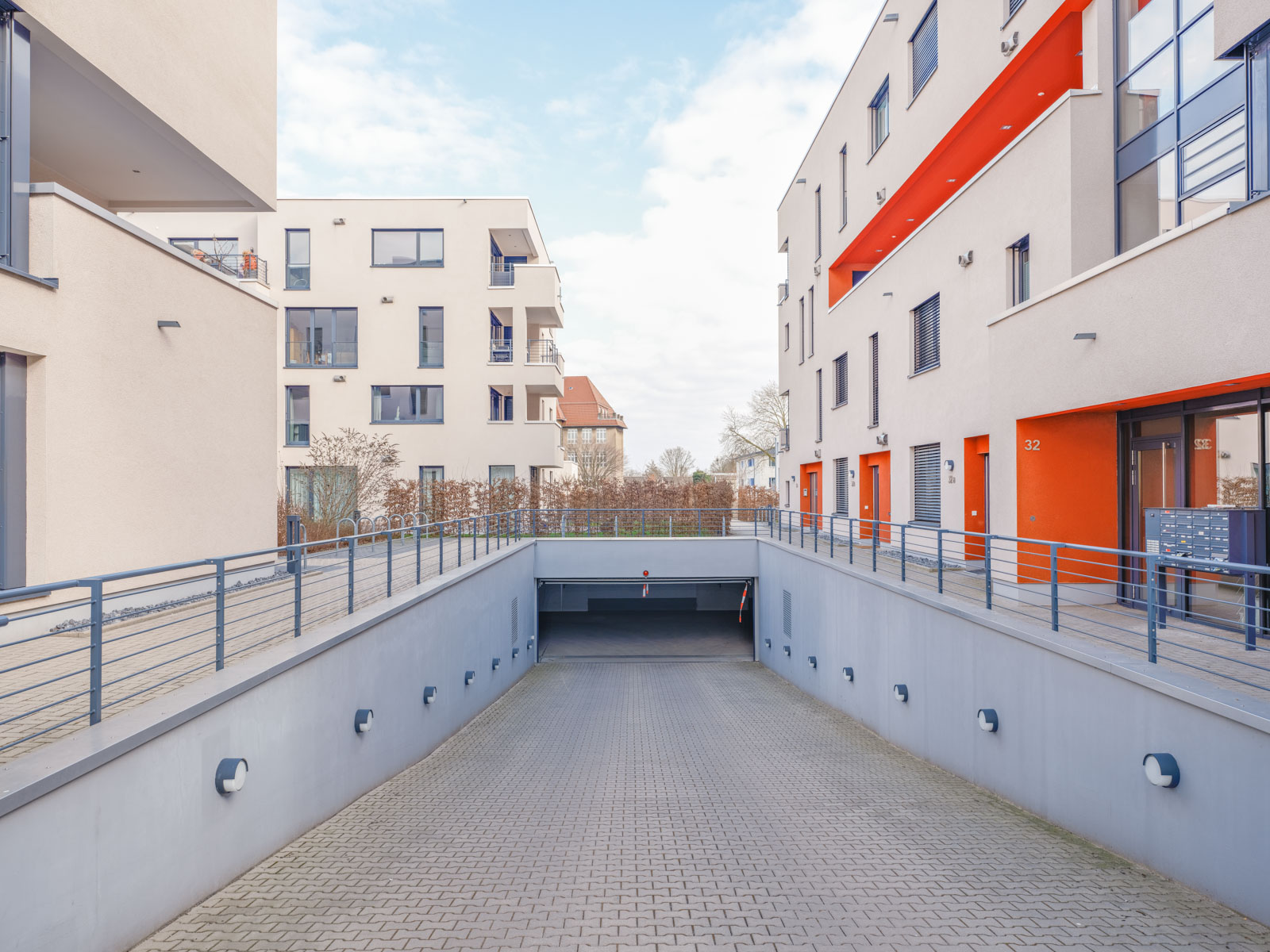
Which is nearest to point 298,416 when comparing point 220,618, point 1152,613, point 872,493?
point 872,493

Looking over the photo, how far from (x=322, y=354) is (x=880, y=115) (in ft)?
63.0

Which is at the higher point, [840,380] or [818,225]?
[818,225]

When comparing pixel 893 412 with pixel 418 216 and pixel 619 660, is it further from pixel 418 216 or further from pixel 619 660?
pixel 418 216

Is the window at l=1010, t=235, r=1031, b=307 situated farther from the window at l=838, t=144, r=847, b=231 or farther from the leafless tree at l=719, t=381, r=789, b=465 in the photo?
the leafless tree at l=719, t=381, r=789, b=465

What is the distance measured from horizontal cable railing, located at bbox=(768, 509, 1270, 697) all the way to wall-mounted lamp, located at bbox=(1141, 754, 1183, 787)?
2.14ft

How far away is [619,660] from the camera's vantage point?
19.2 meters

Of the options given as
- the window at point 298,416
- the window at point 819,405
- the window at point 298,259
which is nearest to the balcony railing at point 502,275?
the window at point 298,259

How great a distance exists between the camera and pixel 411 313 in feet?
81.5

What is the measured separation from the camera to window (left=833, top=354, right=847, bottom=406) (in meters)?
20.9

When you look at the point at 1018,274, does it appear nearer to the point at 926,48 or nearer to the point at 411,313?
the point at 926,48

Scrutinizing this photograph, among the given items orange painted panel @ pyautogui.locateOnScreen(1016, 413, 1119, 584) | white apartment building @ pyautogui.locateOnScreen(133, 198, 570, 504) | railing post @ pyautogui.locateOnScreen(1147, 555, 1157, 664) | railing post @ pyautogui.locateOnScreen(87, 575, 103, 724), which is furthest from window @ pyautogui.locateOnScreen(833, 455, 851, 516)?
railing post @ pyautogui.locateOnScreen(87, 575, 103, 724)

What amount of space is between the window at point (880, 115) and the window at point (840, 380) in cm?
564

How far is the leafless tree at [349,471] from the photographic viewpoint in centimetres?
1939

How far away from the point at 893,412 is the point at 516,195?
15808 mm
